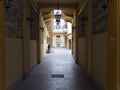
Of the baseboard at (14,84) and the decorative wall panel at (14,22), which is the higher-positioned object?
the decorative wall panel at (14,22)

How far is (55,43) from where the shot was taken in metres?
47.8

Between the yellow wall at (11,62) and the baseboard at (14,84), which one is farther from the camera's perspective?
the baseboard at (14,84)

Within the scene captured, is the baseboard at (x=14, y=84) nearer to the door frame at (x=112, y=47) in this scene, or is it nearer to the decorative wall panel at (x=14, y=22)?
the decorative wall panel at (x=14, y=22)

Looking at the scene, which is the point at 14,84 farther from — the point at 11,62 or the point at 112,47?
the point at 112,47

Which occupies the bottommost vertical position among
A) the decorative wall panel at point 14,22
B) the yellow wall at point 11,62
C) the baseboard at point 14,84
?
the baseboard at point 14,84

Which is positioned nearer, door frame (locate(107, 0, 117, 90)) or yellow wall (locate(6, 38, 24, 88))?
door frame (locate(107, 0, 117, 90))

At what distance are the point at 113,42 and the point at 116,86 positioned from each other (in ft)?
2.74

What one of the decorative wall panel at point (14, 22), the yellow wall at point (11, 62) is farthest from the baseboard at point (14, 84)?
the decorative wall panel at point (14, 22)

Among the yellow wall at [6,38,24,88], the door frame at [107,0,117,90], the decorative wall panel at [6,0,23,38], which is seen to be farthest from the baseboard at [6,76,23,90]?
the door frame at [107,0,117,90]

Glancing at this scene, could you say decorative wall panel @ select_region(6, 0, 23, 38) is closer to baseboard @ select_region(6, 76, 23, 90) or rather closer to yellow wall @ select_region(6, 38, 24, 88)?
yellow wall @ select_region(6, 38, 24, 88)

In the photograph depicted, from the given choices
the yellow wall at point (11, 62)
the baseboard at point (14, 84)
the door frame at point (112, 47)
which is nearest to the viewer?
the door frame at point (112, 47)

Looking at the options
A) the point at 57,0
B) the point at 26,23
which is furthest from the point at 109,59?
the point at 57,0

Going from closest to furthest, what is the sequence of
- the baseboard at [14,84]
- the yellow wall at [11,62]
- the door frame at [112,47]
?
the door frame at [112,47] → the yellow wall at [11,62] → the baseboard at [14,84]

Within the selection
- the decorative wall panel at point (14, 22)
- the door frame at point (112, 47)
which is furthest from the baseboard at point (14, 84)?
the door frame at point (112, 47)
